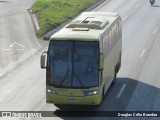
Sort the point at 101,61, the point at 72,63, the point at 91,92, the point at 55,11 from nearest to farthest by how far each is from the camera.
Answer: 1. the point at 101,61
2. the point at 72,63
3. the point at 91,92
4. the point at 55,11

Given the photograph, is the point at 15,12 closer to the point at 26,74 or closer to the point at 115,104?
the point at 26,74

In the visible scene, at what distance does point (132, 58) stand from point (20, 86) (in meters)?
9.94

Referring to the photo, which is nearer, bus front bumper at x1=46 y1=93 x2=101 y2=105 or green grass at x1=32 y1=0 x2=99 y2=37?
bus front bumper at x1=46 y1=93 x2=101 y2=105

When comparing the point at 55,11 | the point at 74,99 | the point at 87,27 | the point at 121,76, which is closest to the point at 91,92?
the point at 74,99

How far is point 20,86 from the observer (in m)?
27.1

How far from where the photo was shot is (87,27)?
930 inches

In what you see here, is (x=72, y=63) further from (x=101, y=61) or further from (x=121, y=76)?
(x=121, y=76)

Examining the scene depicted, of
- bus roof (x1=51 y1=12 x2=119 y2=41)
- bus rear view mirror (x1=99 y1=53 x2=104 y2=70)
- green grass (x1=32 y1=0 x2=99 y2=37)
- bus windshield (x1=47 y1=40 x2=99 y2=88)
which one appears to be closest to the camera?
bus rear view mirror (x1=99 y1=53 x2=104 y2=70)

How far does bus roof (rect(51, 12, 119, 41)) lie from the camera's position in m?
21.6

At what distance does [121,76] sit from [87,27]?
257 inches

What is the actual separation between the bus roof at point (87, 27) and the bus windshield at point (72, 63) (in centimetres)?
28

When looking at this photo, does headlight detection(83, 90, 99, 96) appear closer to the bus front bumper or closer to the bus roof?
the bus front bumper

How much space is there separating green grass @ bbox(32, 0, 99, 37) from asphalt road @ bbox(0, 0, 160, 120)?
154 cm

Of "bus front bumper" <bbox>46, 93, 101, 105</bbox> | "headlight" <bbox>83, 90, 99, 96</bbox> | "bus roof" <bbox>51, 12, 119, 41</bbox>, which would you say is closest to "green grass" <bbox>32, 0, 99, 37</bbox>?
"bus roof" <bbox>51, 12, 119, 41</bbox>
